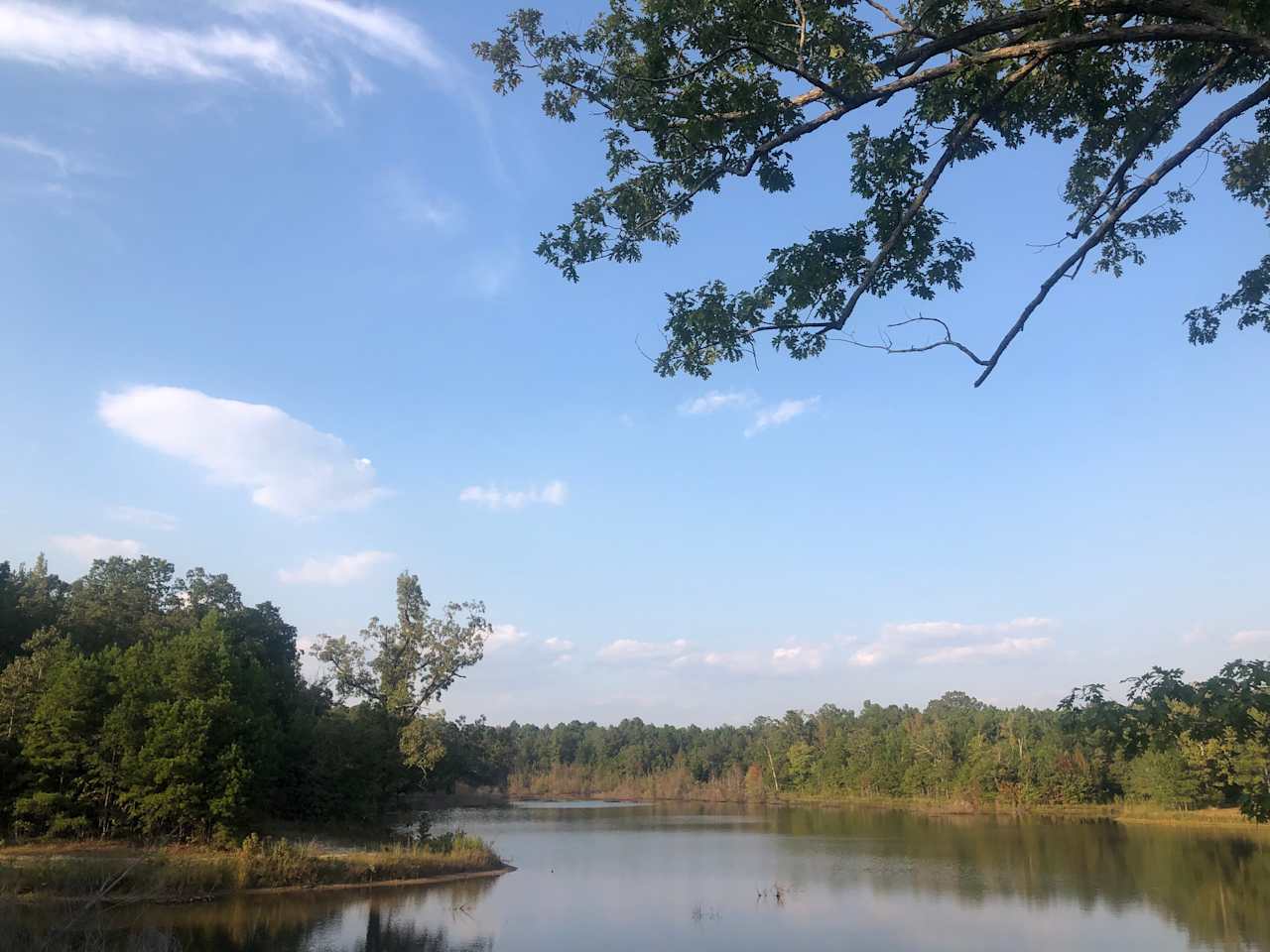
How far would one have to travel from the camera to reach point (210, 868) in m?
26.4

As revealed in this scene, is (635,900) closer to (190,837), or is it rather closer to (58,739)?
(190,837)

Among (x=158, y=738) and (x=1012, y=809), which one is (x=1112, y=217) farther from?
(x=1012, y=809)

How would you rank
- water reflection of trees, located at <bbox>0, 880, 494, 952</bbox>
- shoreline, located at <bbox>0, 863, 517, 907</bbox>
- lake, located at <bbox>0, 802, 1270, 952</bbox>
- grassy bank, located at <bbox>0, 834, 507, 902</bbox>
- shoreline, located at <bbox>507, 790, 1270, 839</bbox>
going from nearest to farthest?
shoreline, located at <bbox>0, 863, 517, 907</bbox> → water reflection of trees, located at <bbox>0, 880, 494, 952</bbox> → grassy bank, located at <bbox>0, 834, 507, 902</bbox> → lake, located at <bbox>0, 802, 1270, 952</bbox> → shoreline, located at <bbox>507, 790, 1270, 839</bbox>

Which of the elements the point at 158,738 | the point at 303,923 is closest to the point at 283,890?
the point at 303,923

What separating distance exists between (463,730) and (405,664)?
5187mm

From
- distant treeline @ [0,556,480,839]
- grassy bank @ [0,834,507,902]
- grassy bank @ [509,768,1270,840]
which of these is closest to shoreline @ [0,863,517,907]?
grassy bank @ [0,834,507,902]

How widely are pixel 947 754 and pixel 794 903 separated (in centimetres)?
5543

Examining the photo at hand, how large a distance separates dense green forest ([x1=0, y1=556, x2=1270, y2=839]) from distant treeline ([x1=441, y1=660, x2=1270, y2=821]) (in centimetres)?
3

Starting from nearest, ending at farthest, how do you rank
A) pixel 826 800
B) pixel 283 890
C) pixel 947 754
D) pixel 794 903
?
pixel 283 890
pixel 794 903
pixel 947 754
pixel 826 800

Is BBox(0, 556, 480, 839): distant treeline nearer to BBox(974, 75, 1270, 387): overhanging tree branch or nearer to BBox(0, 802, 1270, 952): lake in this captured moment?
BBox(0, 802, 1270, 952): lake

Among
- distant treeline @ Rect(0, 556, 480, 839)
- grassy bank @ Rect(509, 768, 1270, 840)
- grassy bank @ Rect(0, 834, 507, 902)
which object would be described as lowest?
grassy bank @ Rect(509, 768, 1270, 840)

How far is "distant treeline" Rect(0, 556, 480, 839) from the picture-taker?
2811 cm

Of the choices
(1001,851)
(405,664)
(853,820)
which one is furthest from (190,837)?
(853,820)

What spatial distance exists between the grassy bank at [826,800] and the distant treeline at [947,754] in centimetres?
28
